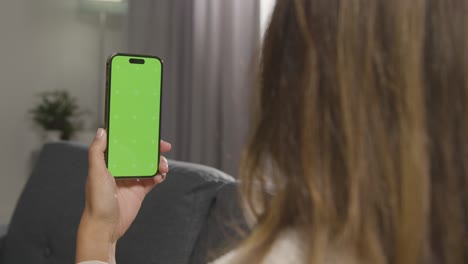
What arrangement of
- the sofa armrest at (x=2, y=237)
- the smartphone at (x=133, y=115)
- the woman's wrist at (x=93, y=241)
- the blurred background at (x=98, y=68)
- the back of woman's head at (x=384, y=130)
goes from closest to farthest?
the back of woman's head at (x=384, y=130), the woman's wrist at (x=93, y=241), the smartphone at (x=133, y=115), the sofa armrest at (x=2, y=237), the blurred background at (x=98, y=68)

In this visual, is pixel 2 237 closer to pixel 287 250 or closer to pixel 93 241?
pixel 93 241

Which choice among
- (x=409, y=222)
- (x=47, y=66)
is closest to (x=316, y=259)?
(x=409, y=222)

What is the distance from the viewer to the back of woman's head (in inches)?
19.8

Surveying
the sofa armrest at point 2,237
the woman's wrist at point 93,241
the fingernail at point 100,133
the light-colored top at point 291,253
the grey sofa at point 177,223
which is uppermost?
the fingernail at point 100,133

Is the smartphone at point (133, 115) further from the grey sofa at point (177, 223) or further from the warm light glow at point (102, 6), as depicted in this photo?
the warm light glow at point (102, 6)

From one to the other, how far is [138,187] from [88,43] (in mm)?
3068

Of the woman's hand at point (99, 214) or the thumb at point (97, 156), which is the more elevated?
the thumb at point (97, 156)

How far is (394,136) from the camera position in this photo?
1.68 ft

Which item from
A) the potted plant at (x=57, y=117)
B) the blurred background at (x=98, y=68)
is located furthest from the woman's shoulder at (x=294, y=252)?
the potted plant at (x=57, y=117)

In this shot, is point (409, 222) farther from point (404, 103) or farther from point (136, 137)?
point (136, 137)

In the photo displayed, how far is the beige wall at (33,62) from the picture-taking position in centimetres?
Result: 372

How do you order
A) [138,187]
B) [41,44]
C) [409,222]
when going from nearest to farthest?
[409,222] → [138,187] → [41,44]

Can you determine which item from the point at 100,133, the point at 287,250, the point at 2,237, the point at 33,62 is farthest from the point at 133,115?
the point at 33,62

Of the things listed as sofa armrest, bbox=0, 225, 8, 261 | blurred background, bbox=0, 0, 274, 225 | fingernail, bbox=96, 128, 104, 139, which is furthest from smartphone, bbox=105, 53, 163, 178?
blurred background, bbox=0, 0, 274, 225
